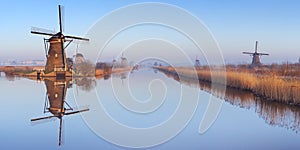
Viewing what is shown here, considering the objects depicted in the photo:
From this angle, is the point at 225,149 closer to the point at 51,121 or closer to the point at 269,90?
the point at 51,121

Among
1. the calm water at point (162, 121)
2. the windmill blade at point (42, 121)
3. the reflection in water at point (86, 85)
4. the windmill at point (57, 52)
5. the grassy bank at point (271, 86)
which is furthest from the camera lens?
the windmill at point (57, 52)

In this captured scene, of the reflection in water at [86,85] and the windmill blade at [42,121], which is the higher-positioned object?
the reflection in water at [86,85]

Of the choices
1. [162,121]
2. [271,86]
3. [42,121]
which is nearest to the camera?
[42,121]

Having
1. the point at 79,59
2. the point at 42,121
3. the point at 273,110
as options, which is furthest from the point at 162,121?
the point at 79,59

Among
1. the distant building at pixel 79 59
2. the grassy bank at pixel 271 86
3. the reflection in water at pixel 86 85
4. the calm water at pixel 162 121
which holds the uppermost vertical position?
the distant building at pixel 79 59

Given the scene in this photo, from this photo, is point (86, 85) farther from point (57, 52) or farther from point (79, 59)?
point (79, 59)

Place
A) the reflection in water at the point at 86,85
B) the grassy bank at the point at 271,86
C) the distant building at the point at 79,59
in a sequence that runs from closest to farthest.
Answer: the grassy bank at the point at 271,86
the reflection in water at the point at 86,85
the distant building at the point at 79,59

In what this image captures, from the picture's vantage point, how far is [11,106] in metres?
9.45

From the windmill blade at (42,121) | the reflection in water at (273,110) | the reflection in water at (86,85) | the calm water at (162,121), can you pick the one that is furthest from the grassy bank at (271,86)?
the reflection in water at (86,85)

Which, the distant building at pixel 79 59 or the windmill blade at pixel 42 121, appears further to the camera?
the distant building at pixel 79 59

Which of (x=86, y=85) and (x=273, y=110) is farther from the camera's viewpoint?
(x=86, y=85)

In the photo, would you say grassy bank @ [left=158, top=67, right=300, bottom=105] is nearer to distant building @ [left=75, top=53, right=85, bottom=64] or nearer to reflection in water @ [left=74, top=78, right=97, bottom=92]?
reflection in water @ [left=74, top=78, right=97, bottom=92]

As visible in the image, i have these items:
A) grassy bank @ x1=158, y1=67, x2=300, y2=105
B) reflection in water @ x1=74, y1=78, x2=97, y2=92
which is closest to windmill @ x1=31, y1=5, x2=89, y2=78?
reflection in water @ x1=74, y1=78, x2=97, y2=92

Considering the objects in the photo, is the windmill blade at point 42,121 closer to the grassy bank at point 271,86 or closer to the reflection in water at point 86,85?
the reflection in water at point 86,85
